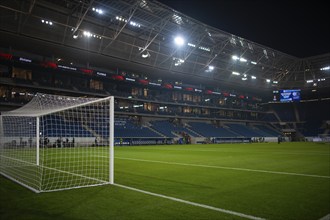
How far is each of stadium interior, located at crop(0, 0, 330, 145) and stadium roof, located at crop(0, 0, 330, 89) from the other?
0.15 m

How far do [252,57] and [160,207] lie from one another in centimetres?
5688

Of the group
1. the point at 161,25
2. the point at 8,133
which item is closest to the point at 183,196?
the point at 8,133

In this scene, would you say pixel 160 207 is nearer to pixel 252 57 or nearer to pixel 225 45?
pixel 225 45

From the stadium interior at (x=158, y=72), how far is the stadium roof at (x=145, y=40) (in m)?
0.15

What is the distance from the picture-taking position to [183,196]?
666cm

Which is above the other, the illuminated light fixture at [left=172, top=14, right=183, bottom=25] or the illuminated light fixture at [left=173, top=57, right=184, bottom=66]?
the illuminated light fixture at [left=172, top=14, right=183, bottom=25]

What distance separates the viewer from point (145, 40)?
43750mm

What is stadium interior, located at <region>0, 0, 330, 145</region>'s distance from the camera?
114 ft

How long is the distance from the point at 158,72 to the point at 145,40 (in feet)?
27.1

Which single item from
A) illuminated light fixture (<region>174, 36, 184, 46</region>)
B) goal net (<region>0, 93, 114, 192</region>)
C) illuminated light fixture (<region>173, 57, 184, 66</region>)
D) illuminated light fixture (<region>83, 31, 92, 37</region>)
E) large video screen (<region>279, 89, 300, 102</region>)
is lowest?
goal net (<region>0, 93, 114, 192</region>)

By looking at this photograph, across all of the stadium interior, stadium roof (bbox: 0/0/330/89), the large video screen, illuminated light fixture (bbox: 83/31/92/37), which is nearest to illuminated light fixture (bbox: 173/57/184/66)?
stadium roof (bbox: 0/0/330/89)

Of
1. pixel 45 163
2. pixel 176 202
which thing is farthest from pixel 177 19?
pixel 176 202

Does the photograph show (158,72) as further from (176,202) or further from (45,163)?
(176,202)

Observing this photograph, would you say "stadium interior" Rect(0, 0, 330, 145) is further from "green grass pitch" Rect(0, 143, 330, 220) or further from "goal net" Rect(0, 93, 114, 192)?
"green grass pitch" Rect(0, 143, 330, 220)
